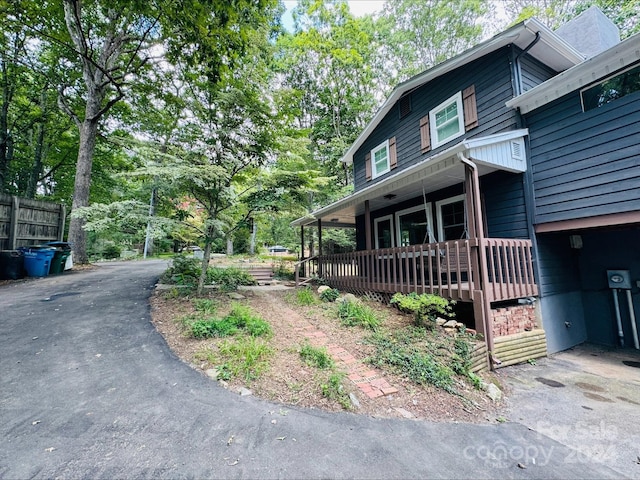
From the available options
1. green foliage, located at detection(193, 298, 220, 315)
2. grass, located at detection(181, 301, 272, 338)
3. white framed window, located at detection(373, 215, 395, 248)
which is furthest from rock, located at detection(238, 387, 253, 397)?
white framed window, located at detection(373, 215, 395, 248)

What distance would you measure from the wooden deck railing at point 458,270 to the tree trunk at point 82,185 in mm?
10049

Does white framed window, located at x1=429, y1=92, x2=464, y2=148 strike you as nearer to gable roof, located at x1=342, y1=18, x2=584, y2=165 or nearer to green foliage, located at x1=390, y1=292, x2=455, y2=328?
gable roof, located at x1=342, y1=18, x2=584, y2=165

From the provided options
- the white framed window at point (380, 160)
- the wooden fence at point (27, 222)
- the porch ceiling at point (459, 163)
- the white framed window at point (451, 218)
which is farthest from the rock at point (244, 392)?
the wooden fence at point (27, 222)

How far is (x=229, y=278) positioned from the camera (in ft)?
29.5

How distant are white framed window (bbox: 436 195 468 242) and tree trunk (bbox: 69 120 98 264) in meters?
12.2

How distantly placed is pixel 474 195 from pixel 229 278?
736 cm

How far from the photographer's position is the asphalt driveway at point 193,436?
200 cm

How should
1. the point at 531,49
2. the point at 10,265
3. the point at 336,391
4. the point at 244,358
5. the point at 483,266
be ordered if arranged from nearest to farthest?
the point at 336,391
the point at 244,358
the point at 483,266
the point at 531,49
the point at 10,265

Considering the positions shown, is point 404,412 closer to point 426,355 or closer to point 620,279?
point 426,355

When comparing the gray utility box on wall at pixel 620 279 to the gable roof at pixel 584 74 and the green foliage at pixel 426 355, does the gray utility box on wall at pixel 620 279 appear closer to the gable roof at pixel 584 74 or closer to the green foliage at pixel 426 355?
the gable roof at pixel 584 74

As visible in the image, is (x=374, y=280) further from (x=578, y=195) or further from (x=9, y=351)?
(x=9, y=351)

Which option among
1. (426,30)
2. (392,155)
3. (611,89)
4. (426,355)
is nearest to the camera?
(426,355)

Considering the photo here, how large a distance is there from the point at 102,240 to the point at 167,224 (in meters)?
20.8

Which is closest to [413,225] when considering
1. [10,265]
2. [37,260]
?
[37,260]
